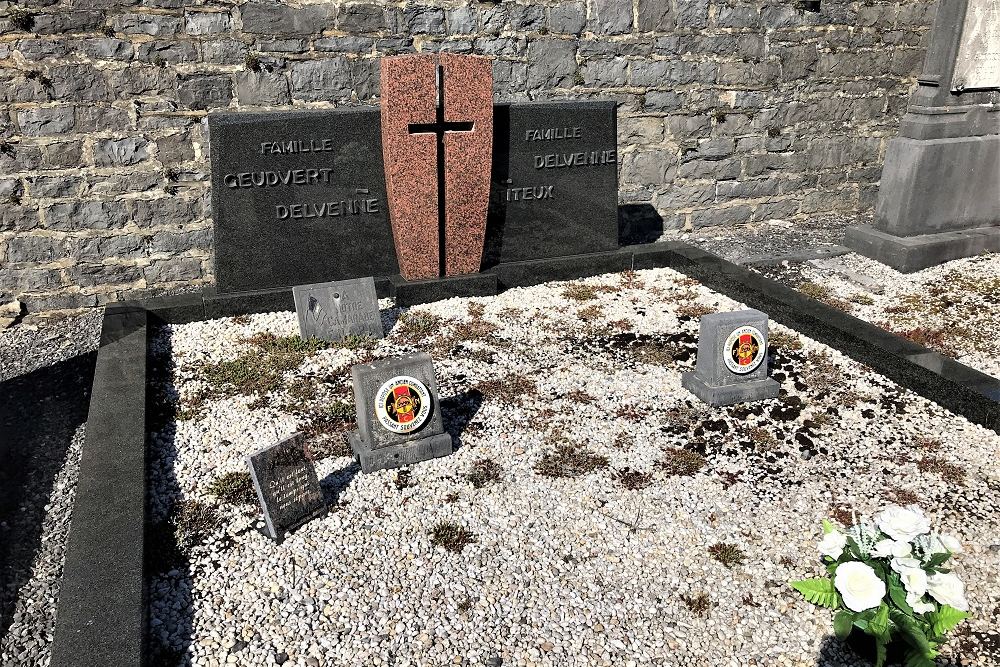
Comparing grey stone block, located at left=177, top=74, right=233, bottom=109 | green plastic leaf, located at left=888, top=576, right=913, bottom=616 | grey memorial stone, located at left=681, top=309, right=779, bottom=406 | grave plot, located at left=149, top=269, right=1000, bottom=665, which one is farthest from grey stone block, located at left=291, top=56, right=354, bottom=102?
green plastic leaf, located at left=888, top=576, right=913, bottom=616

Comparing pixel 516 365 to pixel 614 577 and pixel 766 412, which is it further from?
pixel 614 577

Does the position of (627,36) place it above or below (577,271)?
above

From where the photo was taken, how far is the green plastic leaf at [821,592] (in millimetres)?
2521

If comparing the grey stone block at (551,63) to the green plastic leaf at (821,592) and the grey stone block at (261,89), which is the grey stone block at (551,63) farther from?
the green plastic leaf at (821,592)

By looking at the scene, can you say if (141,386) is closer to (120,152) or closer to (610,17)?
(120,152)

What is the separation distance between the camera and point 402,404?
373cm

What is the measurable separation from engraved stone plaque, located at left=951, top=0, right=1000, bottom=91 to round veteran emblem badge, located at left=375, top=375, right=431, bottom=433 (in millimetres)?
6089

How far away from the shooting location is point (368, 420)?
3.70 metres

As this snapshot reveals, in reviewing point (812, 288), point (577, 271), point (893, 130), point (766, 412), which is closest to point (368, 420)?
point (766, 412)

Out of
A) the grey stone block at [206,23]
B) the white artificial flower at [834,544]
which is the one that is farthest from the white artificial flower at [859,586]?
the grey stone block at [206,23]

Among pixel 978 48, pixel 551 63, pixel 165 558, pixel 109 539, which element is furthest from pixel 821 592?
pixel 978 48

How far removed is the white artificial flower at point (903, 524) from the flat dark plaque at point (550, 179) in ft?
15.1

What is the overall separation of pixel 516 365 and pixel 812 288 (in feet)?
10.4

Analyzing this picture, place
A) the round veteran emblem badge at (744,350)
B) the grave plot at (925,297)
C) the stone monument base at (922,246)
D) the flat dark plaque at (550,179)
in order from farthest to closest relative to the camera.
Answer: the stone monument base at (922,246)
the flat dark plaque at (550,179)
the grave plot at (925,297)
the round veteran emblem badge at (744,350)
